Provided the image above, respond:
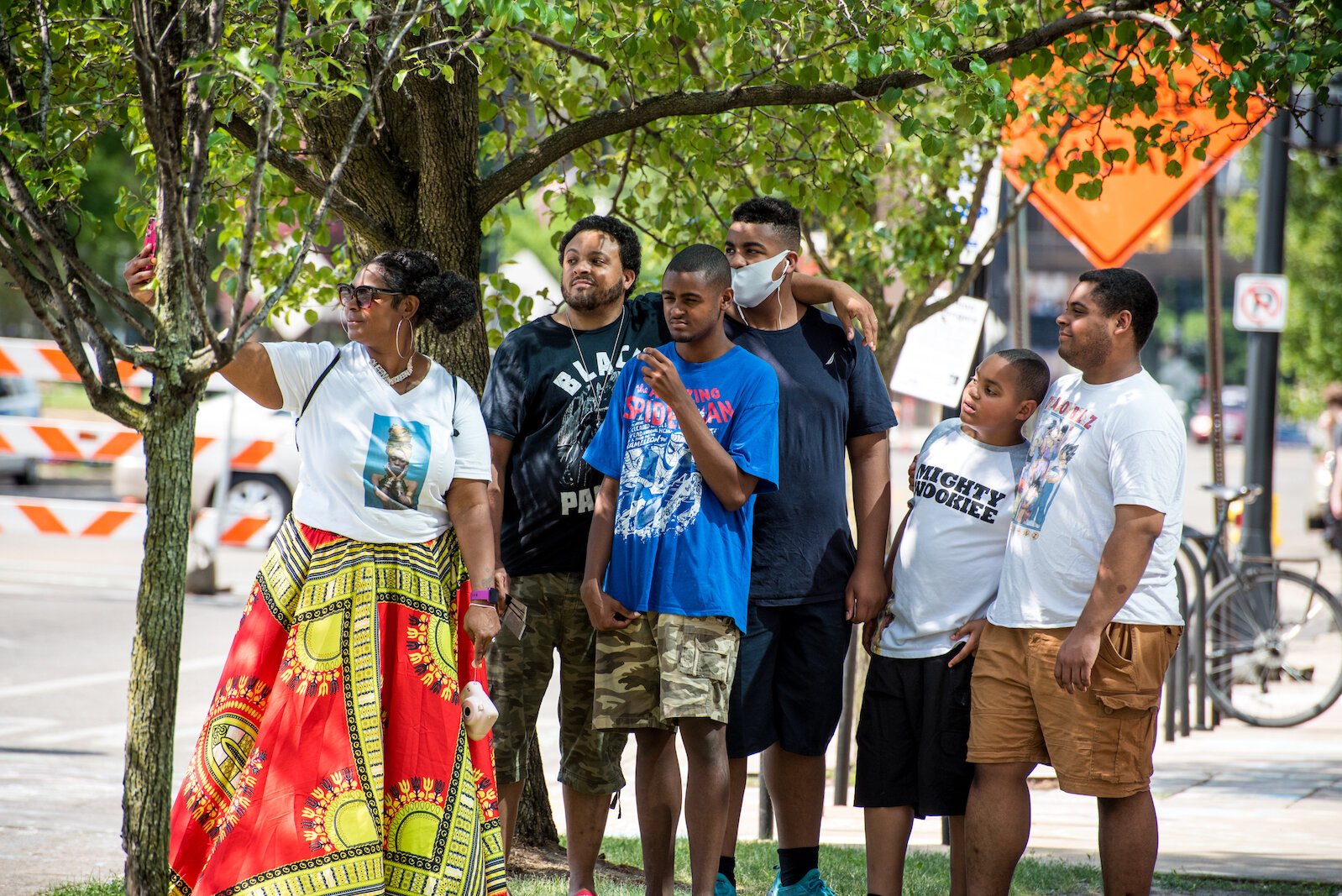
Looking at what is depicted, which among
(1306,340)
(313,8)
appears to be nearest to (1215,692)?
(313,8)

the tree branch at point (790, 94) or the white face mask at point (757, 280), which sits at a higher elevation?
the tree branch at point (790, 94)

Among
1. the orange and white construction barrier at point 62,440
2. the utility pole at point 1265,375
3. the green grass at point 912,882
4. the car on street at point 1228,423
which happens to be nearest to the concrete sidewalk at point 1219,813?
the green grass at point 912,882

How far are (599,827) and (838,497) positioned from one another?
1271 millimetres

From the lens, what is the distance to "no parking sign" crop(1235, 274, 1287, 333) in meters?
10.5

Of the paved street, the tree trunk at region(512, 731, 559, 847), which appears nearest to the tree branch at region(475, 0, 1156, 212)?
the tree trunk at region(512, 731, 559, 847)

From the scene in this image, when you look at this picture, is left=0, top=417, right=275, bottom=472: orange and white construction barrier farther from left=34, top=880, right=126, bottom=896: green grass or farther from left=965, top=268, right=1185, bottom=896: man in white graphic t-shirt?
left=965, top=268, right=1185, bottom=896: man in white graphic t-shirt

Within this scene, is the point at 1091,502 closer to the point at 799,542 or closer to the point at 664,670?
the point at 799,542

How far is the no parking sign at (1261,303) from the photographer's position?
10.5 metres

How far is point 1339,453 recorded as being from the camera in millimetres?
12484

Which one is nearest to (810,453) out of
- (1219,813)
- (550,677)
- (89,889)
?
(550,677)

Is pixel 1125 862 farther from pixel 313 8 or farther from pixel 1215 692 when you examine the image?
pixel 1215 692

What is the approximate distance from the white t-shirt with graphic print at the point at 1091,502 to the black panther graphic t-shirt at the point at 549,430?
4.22 ft

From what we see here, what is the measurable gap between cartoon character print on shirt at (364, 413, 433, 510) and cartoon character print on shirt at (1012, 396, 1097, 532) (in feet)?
5.58

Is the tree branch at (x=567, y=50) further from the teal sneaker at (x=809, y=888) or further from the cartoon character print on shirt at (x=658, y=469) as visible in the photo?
the teal sneaker at (x=809, y=888)
